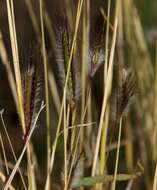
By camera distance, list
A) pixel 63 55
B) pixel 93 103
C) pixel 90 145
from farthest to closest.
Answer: pixel 93 103 < pixel 90 145 < pixel 63 55

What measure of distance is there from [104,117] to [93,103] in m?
0.77

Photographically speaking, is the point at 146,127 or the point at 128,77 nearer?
the point at 128,77

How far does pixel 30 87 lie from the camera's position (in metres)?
0.88

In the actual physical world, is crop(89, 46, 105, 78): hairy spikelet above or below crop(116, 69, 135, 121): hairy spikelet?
above

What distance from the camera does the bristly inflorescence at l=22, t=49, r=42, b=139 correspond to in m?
0.87

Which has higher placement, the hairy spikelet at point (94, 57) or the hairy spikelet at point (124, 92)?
the hairy spikelet at point (94, 57)

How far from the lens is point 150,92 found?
1.58 meters

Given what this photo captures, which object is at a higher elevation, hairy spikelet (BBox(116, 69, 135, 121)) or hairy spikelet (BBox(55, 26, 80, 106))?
hairy spikelet (BBox(55, 26, 80, 106))

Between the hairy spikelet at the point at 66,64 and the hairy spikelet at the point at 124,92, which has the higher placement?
the hairy spikelet at the point at 66,64

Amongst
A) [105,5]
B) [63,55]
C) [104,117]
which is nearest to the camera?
[63,55]

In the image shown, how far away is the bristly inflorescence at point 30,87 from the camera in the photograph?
87 cm

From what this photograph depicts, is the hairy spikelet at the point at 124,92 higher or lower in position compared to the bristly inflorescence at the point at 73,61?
lower

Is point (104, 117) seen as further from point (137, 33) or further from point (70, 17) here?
point (137, 33)

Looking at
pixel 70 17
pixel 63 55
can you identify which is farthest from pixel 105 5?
pixel 63 55
